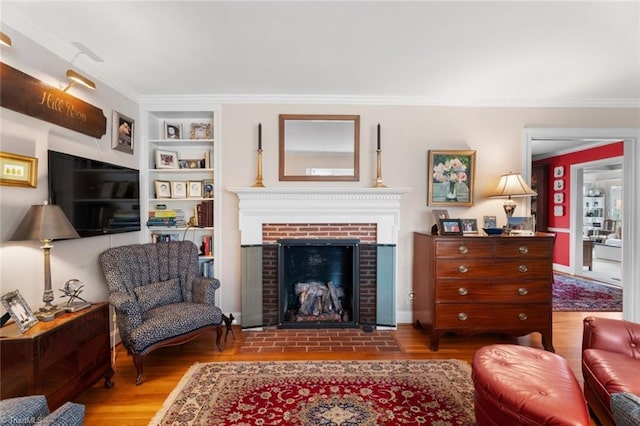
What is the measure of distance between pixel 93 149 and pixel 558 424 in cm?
364

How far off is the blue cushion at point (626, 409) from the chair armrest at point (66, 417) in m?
2.06

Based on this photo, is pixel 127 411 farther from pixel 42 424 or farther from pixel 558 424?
pixel 558 424

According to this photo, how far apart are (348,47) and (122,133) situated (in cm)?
236

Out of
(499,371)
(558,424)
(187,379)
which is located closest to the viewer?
(558,424)

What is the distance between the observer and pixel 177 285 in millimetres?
2883

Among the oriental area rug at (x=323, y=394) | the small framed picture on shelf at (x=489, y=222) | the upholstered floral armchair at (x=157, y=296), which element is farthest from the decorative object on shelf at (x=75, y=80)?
the small framed picture on shelf at (x=489, y=222)

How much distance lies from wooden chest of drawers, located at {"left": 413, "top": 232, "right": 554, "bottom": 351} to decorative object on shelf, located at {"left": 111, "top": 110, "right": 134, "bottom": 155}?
3.19 meters

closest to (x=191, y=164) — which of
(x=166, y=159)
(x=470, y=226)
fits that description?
(x=166, y=159)

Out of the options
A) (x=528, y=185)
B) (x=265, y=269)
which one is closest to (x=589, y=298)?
(x=528, y=185)

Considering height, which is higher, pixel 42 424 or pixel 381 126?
pixel 381 126

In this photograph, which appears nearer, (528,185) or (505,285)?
(505,285)

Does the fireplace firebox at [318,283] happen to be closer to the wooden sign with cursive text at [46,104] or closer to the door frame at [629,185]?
the wooden sign with cursive text at [46,104]

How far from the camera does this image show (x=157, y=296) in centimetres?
271

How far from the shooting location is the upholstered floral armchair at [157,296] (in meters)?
2.28
